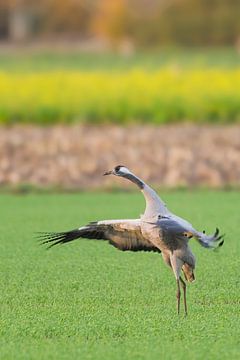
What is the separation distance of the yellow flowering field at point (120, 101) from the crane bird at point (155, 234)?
909 cm

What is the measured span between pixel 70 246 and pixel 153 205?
288 centimetres

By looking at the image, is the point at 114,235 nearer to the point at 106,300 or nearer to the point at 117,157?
the point at 106,300

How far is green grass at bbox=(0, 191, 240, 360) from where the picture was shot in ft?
21.0

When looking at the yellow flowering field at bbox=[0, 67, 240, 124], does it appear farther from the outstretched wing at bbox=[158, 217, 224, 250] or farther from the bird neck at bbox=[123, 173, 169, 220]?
the bird neck at bbox=[123, 173, 169, 220]

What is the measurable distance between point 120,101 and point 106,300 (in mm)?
9387

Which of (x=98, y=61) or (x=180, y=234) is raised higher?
(x=180, y=234)

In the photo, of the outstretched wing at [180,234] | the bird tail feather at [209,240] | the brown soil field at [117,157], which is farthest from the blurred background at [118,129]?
the bird tail feather at [209,240]

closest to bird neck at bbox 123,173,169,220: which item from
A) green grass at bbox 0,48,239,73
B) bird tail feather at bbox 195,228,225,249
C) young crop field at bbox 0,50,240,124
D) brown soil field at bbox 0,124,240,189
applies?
bird tail feather at bbox 195,228,225,249

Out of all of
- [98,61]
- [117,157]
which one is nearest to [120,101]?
[117,157]

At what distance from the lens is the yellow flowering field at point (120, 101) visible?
651 inches

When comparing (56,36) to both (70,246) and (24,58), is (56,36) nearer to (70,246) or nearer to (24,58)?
(24,58)

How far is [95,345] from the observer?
6.43 metres

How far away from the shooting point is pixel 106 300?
760 cm

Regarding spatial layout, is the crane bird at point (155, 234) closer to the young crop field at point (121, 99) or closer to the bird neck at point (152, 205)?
the bird neck at point (152, 205)
